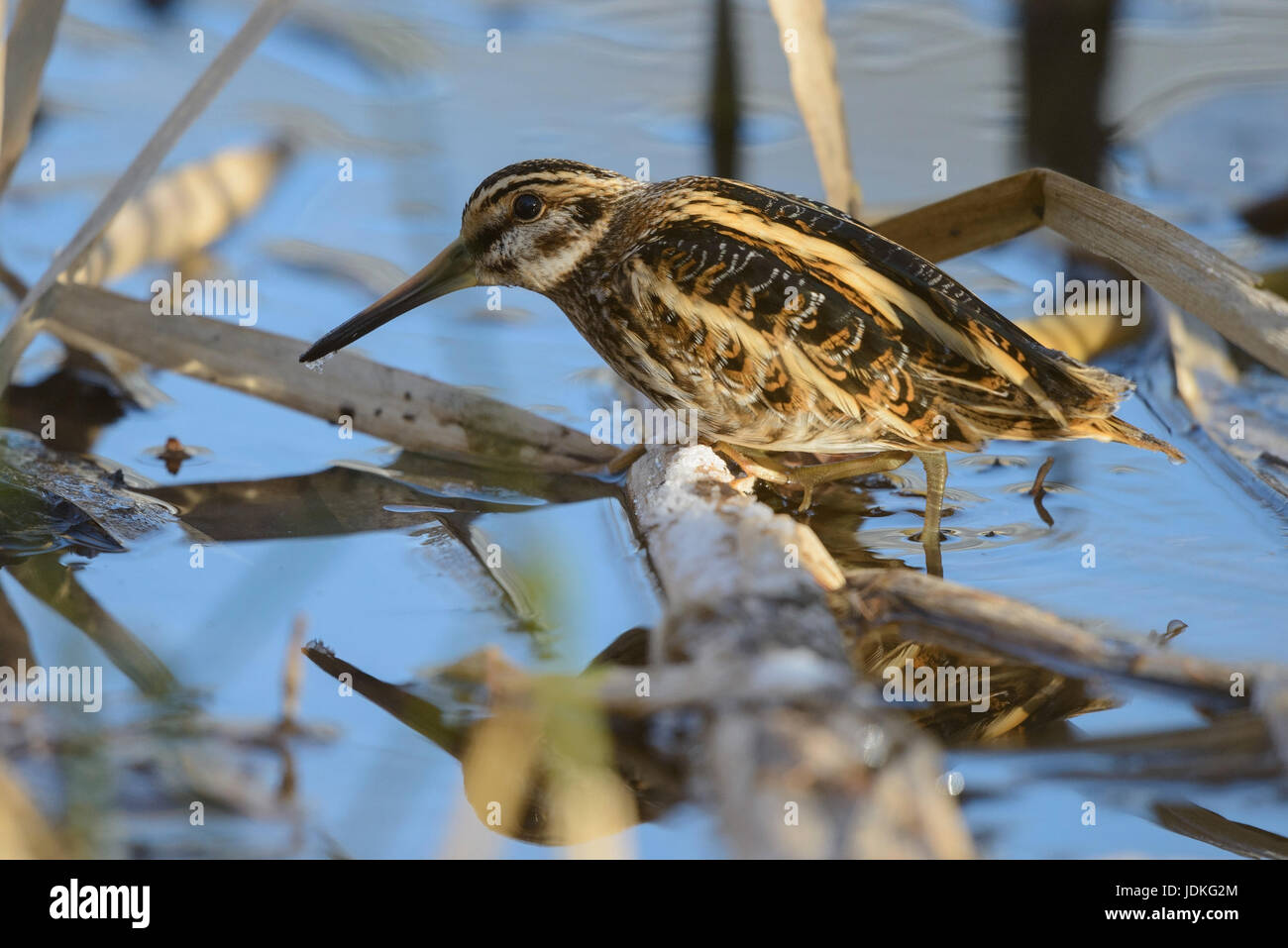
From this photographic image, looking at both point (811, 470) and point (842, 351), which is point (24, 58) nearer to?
point (842, 351)

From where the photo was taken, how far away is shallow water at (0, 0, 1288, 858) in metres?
3.58

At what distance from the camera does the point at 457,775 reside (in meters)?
3.32

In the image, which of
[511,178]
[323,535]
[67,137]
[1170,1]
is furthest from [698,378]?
[1170,1]

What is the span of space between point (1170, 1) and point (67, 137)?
596 centimetres

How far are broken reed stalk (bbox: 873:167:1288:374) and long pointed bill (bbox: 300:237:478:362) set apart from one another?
4.66ft


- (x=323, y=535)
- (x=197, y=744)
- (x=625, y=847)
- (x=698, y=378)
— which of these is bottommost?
(x=625, y=847)

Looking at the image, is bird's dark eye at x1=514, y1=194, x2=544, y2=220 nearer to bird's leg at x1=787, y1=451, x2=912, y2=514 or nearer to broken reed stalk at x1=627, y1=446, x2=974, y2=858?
bird's leg at x1=787, y1=451, x2=912, y2=514

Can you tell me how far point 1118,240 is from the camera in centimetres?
454

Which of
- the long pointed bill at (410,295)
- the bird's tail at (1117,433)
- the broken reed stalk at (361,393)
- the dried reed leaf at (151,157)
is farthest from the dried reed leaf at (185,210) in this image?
the bird's tail at (1117,433)

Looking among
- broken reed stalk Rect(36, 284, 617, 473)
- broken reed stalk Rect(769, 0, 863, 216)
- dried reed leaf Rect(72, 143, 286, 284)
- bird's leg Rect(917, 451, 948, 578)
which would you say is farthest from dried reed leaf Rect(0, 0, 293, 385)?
bird's leg Rect(917, 451, 948, 578)

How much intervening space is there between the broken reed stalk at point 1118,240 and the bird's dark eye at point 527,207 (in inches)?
45.4

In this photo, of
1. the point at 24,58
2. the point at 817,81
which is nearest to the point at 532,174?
the point at 817,81

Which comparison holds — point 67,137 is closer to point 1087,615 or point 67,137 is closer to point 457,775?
point 457,775

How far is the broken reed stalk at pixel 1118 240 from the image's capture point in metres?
4.34
